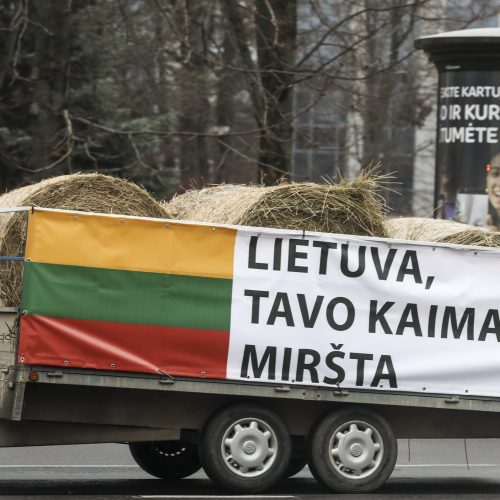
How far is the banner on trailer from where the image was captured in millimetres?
9336

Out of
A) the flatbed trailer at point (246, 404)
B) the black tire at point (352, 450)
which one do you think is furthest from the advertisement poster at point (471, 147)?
the black tire at point (352, 450)


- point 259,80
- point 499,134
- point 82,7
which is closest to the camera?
point 499,134

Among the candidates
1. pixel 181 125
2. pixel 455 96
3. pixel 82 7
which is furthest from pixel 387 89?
pixel 455 96

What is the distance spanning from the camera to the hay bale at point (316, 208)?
34.0ft

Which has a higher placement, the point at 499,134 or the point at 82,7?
the point at 82,7

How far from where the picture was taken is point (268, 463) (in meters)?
9.77

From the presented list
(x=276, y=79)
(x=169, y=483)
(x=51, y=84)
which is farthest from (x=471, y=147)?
(x=169, y=483)

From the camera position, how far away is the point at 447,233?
1113cm

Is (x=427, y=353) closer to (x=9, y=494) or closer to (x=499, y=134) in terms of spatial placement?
(x=9, y=494)

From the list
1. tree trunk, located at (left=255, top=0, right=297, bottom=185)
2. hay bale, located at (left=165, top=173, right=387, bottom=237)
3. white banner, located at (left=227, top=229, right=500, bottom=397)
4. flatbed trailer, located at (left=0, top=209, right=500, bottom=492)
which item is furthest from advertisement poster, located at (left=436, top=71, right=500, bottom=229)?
flatbed trailer, located at (left=0, top=209, right=500, bottom=492)

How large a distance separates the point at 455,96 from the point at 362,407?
10330 mm

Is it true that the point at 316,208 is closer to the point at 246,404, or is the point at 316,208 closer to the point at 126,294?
the point at 246,404

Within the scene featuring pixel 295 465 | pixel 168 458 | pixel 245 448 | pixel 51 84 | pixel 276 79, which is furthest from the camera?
pixel 276 79

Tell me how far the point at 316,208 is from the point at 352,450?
178 centimetres
